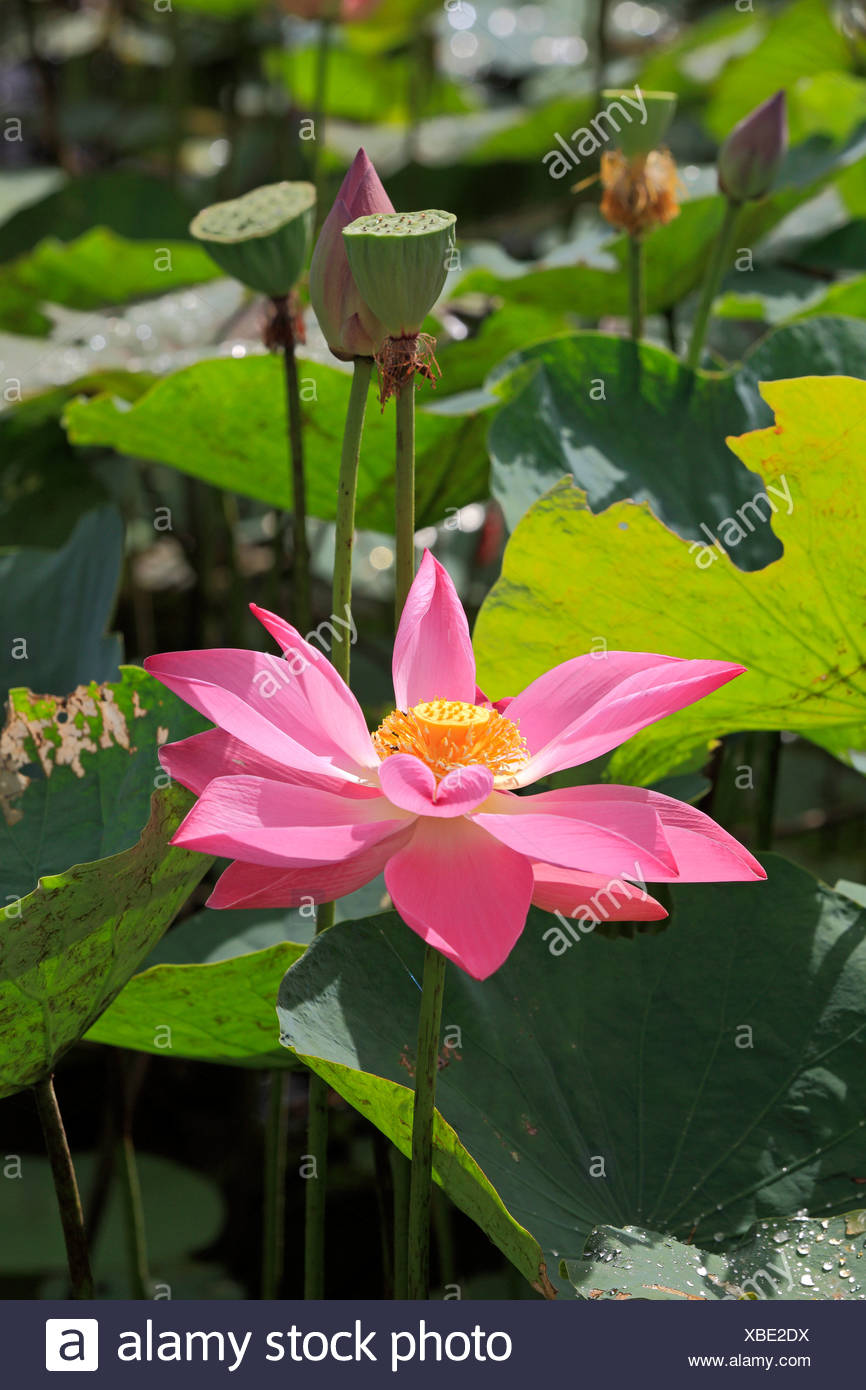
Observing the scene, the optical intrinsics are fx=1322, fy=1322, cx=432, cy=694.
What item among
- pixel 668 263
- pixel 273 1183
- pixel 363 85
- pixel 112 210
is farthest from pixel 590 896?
pixel 363 85

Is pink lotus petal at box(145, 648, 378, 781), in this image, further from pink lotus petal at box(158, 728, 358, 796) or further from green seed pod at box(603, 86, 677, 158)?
green seed pod at box(603, 86, 677, 158)

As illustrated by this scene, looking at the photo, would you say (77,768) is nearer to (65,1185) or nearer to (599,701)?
(65,1185)

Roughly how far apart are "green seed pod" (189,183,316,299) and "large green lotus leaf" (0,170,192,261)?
3.64ft

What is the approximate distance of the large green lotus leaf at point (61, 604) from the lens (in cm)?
96

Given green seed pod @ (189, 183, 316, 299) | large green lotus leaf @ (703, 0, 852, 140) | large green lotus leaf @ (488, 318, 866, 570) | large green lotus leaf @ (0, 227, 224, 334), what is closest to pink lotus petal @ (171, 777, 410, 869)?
green seed pod @ (189, 183, 316, 299)

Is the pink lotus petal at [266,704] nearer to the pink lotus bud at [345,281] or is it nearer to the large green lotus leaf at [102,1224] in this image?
the pink lotus bud at [345,281]

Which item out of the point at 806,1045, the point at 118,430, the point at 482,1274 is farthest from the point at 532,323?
the point at 482,1274

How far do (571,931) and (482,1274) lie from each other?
23.0 inches

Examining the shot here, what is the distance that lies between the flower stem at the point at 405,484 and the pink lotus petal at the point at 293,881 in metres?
0.18

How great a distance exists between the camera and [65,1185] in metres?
0.69

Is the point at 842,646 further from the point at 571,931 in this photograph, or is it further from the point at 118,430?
the point at 118,430

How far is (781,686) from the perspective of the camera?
2.51 feet
